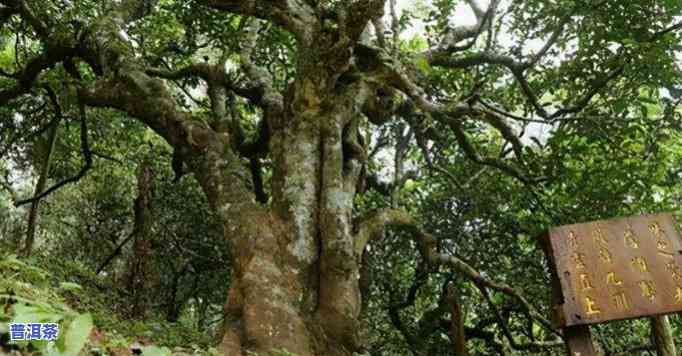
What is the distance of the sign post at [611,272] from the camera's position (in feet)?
12.4

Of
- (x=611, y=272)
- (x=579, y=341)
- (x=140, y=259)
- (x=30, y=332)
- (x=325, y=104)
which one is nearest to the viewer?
(x=30, y=332)

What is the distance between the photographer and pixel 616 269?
3926mm

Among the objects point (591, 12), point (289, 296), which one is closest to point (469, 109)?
point (591, 12)

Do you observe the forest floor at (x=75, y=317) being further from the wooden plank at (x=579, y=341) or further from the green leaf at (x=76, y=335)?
the wooden plank at (x=579, y=341)

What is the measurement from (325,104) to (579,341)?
2.66 meters

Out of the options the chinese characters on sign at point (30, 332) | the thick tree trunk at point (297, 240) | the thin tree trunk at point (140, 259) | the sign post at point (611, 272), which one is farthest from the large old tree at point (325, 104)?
the chinese characters on sign at point (30, 332)

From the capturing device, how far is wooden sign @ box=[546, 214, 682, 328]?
378 centimetres

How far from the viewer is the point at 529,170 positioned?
6.02 metres

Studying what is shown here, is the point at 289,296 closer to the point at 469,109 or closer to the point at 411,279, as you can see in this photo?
the point at 469,109

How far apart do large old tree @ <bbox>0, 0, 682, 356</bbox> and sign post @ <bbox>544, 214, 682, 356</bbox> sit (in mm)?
1162

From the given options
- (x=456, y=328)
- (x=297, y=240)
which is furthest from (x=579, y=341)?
(x=456, y=328)

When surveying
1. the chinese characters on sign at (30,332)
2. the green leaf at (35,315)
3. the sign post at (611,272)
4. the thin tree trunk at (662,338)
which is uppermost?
the sign post at (611,272)

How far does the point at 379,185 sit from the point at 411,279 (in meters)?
1.82

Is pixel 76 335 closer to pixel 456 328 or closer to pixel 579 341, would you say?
pixel 579 341
